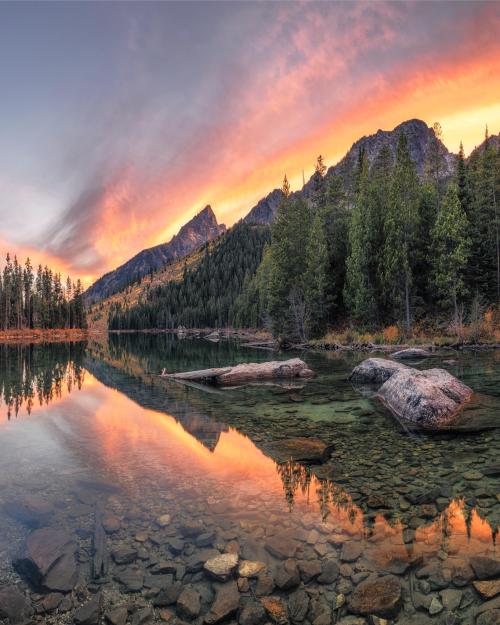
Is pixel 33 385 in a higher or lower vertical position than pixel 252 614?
lower

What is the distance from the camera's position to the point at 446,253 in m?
42.4

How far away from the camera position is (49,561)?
500cm

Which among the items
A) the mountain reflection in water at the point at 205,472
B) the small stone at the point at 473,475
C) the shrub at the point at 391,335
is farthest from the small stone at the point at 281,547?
the shrub at the point at 391,335

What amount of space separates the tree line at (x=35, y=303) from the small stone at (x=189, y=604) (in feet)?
425

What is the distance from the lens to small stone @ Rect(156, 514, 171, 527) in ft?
19.5

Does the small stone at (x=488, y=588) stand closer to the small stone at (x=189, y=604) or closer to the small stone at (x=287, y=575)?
the small stone at (x=287, y=575)

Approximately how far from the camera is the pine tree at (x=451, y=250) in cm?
4050

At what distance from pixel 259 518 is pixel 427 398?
7.59 meters

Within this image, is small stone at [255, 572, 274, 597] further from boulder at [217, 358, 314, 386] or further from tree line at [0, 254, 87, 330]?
tree line at [0, 254, 87, 330]

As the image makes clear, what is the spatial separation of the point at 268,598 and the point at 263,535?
4.05ft

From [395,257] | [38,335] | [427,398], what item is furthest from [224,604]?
[38,335]

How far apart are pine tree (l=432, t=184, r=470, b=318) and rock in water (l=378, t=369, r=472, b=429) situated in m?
30.1

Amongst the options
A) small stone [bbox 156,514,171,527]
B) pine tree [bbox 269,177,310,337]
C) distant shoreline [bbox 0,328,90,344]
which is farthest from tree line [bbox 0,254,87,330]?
small stone [bbox 156,514,171,527]

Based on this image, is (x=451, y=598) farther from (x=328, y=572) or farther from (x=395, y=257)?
(x=395, y=257)
